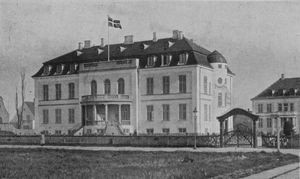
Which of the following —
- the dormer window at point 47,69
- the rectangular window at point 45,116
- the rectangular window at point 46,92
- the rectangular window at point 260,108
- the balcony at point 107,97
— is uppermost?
the dormer window at point 47,69

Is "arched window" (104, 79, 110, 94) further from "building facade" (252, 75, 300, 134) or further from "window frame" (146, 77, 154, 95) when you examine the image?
"building facade" (252, 75, 300, 134)

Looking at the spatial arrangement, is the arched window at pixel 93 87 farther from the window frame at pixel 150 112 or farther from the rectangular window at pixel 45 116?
the rectangular window at pixel 45 116

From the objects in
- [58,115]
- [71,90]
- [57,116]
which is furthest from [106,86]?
[57,116]

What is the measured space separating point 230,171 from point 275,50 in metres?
9.06

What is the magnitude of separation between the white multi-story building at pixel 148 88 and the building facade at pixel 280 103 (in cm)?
1724

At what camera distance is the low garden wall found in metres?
27.9

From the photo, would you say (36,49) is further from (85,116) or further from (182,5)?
(85,116)

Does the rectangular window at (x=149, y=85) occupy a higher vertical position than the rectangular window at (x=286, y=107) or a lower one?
higher

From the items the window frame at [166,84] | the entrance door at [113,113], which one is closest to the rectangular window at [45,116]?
the entrance door at [113,113]

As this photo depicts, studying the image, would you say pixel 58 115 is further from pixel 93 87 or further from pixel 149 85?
pixel 149 85

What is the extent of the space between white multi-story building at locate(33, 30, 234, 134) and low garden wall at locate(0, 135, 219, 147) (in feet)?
23.1

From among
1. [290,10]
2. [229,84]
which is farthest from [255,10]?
[229,84]

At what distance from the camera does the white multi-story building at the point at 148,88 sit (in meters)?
39.2

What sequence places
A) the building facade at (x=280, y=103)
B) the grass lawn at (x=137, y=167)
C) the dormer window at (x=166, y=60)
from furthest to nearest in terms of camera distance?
the building facade at (x=280, y=103) → the dormer window at (x=166, y=60) → the grass lawn at (x=137, y=167)
